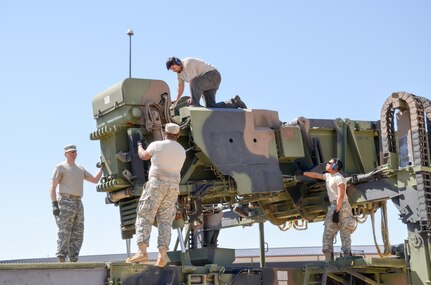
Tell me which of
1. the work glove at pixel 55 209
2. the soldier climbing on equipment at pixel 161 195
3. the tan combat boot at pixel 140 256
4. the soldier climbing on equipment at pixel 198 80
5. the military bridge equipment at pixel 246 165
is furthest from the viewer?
the soldier climbing on equipment at pixel 198 80

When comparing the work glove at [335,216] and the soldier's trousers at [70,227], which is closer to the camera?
the soldier's trousers at [70,227]

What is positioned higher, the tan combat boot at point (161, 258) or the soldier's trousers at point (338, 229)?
the soldier's trousers at point (338, 229)

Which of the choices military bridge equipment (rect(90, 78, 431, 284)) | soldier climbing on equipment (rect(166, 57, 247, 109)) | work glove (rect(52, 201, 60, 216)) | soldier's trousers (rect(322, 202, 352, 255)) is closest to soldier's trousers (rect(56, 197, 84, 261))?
work glove (rect(52, 201, 60, 216))

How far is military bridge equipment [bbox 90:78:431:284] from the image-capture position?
10.2 m

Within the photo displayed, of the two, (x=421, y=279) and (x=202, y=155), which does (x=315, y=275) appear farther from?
(x=202, y=155)

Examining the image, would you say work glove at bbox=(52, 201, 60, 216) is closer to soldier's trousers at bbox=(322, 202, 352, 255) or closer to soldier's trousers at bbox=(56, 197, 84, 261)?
soldier's trousers at bbox=(56, 197, 84, 261)

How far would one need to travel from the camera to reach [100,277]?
8.28m

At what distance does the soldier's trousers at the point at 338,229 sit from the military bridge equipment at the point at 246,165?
13.2 inches

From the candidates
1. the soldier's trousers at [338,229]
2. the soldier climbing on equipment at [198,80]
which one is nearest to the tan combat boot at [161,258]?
the soldier climbing on equipment at [198,80]

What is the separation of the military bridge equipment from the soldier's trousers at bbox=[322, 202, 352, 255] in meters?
0.34

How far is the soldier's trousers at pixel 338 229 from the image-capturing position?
11031mm

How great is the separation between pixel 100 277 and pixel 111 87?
322cm

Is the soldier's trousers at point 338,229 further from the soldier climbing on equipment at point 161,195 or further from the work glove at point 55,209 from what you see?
the work glove at point 55,209

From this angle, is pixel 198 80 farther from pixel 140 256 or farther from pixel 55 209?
pixel 140 256
